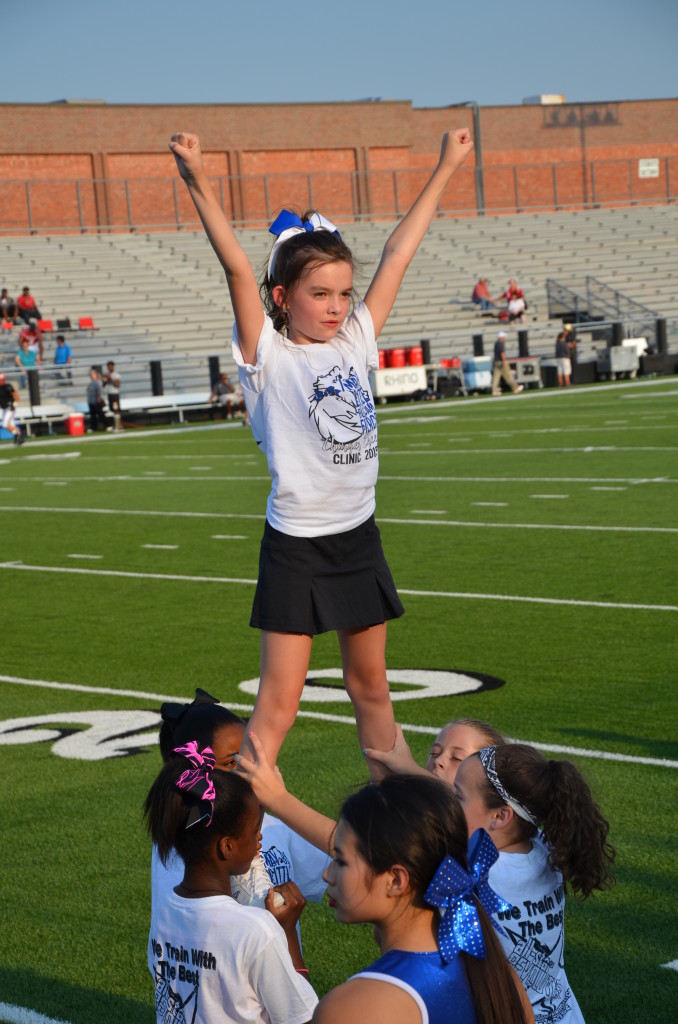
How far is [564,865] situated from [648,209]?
55132 millimetres

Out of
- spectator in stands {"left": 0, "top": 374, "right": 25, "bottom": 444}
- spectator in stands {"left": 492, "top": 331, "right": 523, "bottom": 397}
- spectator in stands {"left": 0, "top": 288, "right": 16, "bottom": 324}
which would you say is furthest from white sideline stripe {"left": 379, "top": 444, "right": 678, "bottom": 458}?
spectator in stands {"left": 0, "top": 288, "right": 16, "bottom": 324}

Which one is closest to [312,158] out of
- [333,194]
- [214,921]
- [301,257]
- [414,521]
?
[333,194]

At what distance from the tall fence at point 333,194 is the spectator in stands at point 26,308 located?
8936 mm

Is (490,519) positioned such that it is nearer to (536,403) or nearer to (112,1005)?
(112,1005)

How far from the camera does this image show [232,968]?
9.20 ft

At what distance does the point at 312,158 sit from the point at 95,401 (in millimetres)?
26384

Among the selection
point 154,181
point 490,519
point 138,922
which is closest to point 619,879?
point 138,922

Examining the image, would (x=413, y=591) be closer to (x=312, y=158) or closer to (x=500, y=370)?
(x=500, y=370)

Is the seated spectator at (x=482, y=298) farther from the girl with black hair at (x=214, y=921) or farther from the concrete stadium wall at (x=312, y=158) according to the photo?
the girl with black hair at (x=214, y=921)

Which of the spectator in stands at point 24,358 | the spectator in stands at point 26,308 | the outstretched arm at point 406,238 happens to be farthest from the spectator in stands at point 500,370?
the outstretched arm at point 406,238

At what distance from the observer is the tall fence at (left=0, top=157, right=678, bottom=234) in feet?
157

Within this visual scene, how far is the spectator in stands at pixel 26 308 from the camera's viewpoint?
3684 centimetres

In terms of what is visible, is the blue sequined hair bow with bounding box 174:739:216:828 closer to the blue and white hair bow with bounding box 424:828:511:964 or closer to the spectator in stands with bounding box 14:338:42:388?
the blue and white hair bow with bounding box 424:828:511:964

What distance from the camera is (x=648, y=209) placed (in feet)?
182
